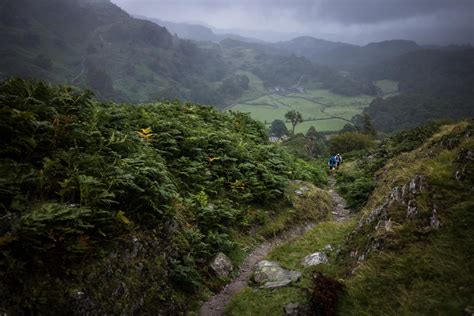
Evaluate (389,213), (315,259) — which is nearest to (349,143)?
(315,259)

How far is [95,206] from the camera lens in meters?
7.32

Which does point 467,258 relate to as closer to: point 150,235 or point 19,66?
point 150,235

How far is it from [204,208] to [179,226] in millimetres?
1762

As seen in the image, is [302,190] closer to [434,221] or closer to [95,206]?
[434,221]

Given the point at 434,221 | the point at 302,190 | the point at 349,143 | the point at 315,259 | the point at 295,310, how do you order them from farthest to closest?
the point at 349,143
the point at 302,190
the point at 315,259
the point at 295,310
the point at 434,221

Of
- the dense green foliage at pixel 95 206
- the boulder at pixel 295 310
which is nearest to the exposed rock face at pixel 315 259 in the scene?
the boulder at pixel 295 310

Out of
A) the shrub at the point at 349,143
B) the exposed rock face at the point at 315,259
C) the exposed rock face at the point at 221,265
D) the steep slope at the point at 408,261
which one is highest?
the steep slope at the point at 408,261

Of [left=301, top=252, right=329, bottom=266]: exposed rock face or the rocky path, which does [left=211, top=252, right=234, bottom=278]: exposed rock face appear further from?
[left=301, top=252, right=329, bottom=266]: exposed rock face

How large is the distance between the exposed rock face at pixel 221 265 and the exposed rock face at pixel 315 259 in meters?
2.41

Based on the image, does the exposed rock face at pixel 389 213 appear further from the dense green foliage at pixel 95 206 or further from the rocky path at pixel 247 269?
the dense green foliage at pixel 95 206

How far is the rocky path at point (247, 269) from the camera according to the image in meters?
8.75

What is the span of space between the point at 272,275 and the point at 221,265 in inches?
65.6

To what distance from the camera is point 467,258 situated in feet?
20.5

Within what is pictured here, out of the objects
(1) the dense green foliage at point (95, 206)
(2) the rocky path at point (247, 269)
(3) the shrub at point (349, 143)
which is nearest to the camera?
(1) the dense green foliage at point (95, 206)
